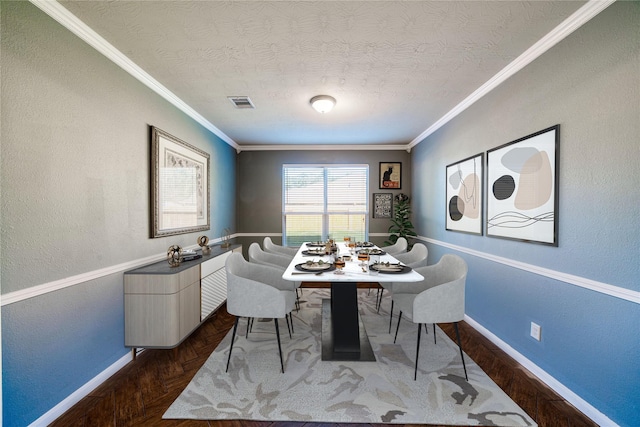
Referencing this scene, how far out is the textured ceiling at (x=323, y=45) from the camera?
180cm

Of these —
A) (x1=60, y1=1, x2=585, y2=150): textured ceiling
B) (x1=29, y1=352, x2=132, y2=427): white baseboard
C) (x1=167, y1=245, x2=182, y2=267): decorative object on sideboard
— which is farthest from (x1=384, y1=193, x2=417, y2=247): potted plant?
(x1=29, y1=352, x2=132, y2=427): white baseboard

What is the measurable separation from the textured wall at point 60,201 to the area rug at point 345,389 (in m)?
0.84

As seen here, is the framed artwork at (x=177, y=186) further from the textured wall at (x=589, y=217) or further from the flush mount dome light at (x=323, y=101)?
the textured wall at (x=589, y=217)

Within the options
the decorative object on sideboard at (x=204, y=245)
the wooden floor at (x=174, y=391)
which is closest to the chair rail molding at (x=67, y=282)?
the decorative object on sideboard at (x=204, y=245)

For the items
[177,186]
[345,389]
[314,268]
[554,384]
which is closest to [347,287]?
[314,268]

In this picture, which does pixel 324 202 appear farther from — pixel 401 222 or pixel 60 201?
pixel 60 201

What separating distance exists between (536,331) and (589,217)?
1.07 m

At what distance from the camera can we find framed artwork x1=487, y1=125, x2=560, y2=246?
2.13 metres

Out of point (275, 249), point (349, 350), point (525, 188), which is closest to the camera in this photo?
point (525, 188)

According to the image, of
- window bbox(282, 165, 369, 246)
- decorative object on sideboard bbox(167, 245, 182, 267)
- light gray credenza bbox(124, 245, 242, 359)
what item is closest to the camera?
light gray credenza bbox(124, 245, 242, 359)

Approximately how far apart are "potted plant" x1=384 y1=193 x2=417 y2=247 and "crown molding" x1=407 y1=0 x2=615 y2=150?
210cm

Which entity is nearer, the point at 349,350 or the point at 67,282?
the point at 67,282

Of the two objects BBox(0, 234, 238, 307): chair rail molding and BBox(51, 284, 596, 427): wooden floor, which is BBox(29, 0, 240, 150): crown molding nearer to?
BBox(0, 234, 238, 307): chair rail molding

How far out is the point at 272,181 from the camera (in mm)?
5652
